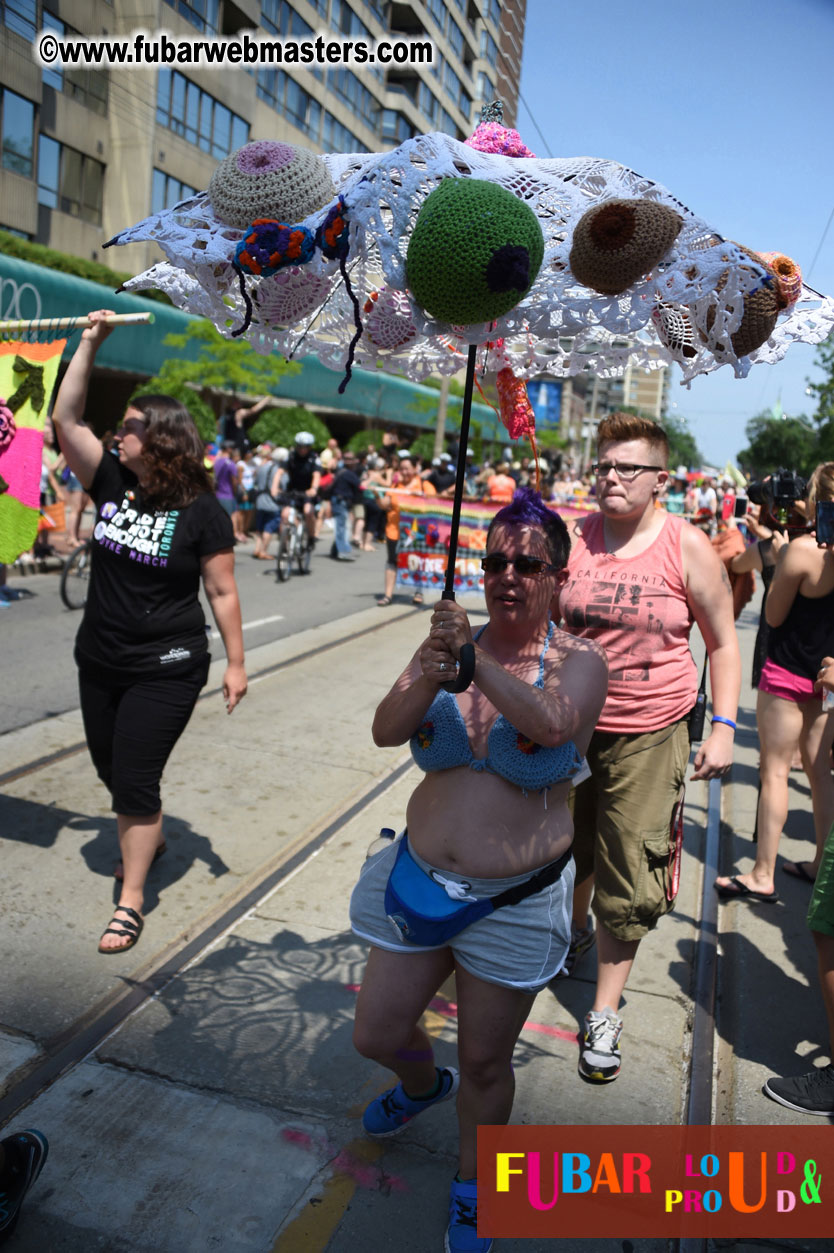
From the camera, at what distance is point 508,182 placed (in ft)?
7.45

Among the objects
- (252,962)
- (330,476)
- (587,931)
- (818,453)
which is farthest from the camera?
(818,453)

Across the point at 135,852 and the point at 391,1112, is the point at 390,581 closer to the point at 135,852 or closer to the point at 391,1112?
the point at 135,852

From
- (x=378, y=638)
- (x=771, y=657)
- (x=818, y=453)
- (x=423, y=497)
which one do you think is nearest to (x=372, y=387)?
(x=818, y=453)

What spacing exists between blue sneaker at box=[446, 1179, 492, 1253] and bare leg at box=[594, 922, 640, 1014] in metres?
0.95

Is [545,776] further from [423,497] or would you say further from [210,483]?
[423,497]

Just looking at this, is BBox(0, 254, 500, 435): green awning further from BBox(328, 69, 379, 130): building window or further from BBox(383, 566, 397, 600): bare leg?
BBox(328, 69, 379, 130): building window

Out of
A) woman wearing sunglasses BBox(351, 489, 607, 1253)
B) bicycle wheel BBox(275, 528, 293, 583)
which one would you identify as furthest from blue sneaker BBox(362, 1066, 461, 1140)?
bicycle wheel BBox(275, 528, 293, 583)

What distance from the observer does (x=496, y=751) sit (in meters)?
2.33

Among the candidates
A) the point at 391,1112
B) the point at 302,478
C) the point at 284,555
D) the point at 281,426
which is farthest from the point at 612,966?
the point at 281,426

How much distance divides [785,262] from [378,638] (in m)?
7.59

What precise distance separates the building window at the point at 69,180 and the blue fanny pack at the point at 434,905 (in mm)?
26162

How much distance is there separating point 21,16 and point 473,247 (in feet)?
75.7

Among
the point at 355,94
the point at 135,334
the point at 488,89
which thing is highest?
the point at 355,94

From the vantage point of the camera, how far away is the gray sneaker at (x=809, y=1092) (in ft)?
9.62
